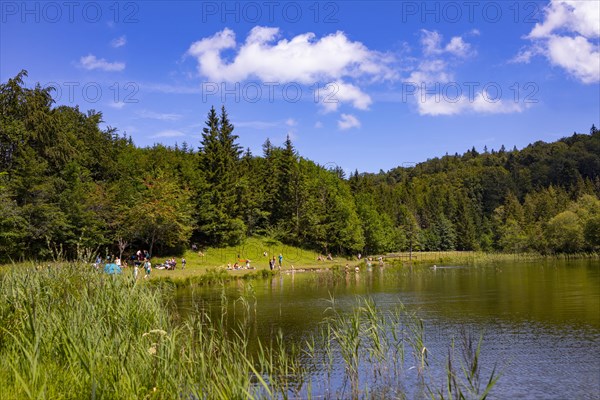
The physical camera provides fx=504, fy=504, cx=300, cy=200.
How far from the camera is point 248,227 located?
7700 centimetres

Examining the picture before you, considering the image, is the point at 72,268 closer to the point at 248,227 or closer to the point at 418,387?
the point at 418,387

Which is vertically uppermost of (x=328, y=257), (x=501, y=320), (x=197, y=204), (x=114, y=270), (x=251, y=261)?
(x=197, y=204)

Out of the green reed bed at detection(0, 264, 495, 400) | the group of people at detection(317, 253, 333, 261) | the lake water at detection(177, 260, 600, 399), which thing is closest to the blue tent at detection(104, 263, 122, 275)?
the green reed bed at detection(0, 264, 495, 400)

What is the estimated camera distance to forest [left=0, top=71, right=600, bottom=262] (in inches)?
1875

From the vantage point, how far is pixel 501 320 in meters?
22.2

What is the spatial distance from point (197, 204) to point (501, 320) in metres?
50.6

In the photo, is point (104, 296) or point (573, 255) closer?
point (104, 296)

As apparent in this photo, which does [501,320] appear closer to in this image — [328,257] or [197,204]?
[197,204]

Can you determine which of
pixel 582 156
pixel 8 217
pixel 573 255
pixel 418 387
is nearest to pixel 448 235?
pixel 573 255

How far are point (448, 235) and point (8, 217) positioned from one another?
354 feet

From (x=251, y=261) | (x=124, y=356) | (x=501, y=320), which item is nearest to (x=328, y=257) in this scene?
(x=251, y=261)

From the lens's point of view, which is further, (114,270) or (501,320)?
(501,320)

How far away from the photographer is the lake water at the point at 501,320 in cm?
1332

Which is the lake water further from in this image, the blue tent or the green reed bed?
the blue tent
